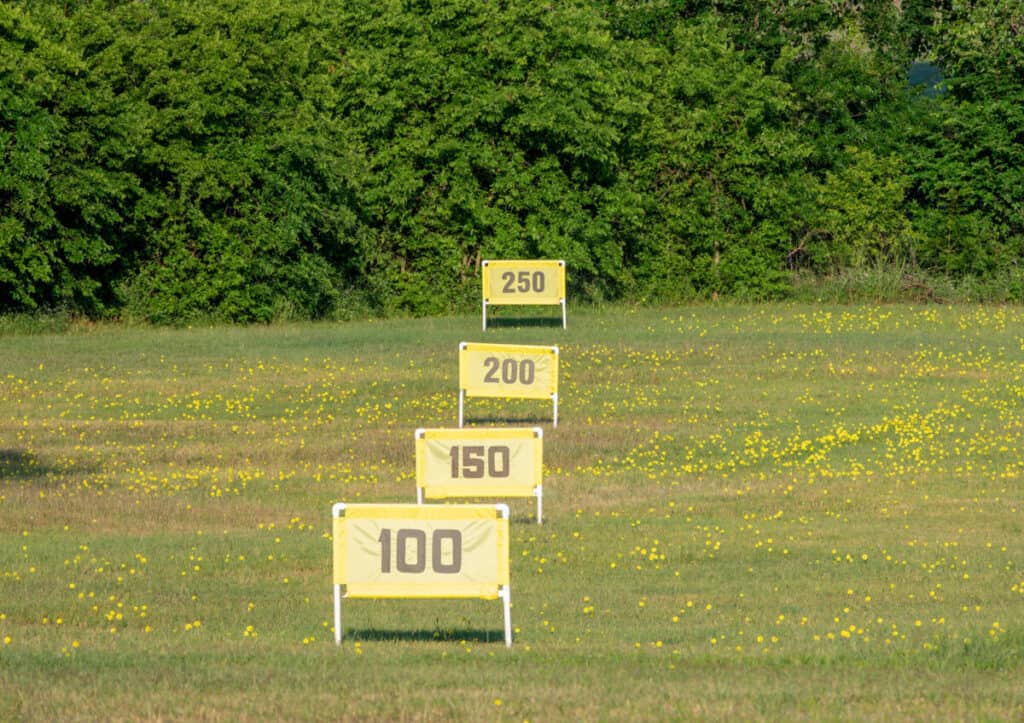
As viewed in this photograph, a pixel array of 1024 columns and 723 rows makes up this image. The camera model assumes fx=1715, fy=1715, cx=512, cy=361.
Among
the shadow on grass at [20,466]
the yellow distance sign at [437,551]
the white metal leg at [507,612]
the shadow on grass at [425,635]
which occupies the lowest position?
the shadow on grass at [20,466]

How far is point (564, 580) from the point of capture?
16625 mm

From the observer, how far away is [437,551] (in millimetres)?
12586

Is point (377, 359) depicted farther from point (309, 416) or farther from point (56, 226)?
point (56, 226)

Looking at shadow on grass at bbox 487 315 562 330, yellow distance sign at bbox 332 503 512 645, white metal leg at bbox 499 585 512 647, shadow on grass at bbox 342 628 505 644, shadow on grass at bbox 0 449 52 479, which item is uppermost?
yellow distance sign at bbox 332 503 512 645

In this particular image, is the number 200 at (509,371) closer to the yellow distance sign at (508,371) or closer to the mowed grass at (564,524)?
the yellow distance sign at (508,371)

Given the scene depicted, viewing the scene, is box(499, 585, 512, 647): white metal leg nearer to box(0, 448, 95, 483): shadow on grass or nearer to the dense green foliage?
box(0, 448, 95, 483): shadow on grass

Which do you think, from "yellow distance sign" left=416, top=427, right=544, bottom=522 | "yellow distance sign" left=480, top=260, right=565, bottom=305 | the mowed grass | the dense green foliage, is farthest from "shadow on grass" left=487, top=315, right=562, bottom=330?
"yellow distance sign" left=416, top=427, right=544, bottom=522

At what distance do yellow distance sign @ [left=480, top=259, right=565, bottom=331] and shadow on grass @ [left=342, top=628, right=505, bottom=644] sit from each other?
25.1 m

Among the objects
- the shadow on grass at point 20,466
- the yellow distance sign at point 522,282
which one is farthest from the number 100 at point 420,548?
the yellow distance sign at point 522,282

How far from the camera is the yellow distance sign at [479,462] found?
1927 cm

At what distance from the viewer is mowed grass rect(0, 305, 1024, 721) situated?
34.6ft

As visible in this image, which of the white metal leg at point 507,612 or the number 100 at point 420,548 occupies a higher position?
the number 100 at point 420,548

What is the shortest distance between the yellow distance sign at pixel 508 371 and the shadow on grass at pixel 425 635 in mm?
12964

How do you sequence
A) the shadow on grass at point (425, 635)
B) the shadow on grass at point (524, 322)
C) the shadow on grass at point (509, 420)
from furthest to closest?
the shadow on grass at point (524, 322) → the shadow on grass at point (509, 420) → the shadow on grass at point (425, 635)
